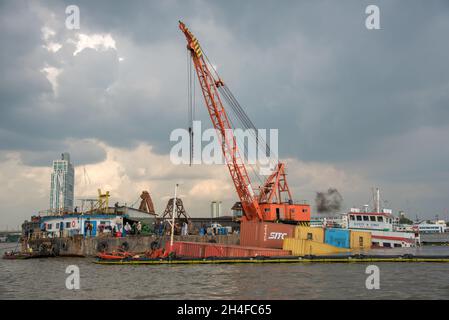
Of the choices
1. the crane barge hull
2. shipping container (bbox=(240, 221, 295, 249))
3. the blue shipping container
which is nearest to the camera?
the crane barge hull

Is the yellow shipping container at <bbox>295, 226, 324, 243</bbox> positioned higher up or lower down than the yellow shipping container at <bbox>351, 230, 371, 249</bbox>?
higher up

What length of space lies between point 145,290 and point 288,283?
1046 centimetres

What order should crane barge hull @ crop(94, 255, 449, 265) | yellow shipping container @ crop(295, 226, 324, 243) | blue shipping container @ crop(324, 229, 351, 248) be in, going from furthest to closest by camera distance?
1. blue shipping container @ crop(324, 229, 351, 248)
2. yellow shipping container @ crop(295, 226, 324, 243)
3. crane barge hull @ crop(94, 255, 449, 265)

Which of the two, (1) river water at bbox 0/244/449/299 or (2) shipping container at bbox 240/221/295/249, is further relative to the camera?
(2) shipping container at bbox 240/221/295/249

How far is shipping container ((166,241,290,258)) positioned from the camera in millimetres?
44603

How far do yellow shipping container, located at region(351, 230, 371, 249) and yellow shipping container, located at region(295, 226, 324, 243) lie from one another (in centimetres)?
809

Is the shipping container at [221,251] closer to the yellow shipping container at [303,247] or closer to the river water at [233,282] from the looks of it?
the yellow shipping container at [303,247]

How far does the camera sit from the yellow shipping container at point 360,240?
61919 millimetres

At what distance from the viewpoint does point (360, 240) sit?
63.1 metres

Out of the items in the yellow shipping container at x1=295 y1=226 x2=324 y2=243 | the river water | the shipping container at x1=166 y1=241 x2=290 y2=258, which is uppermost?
the yellow shipping container at x1=295 y1=226 x2=324 y2=243

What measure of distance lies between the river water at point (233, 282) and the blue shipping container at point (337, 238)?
18.4m

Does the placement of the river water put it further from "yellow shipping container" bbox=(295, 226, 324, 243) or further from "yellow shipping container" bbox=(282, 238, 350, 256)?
"yellow shipping container" bbox=(295, 226, 324, 243)

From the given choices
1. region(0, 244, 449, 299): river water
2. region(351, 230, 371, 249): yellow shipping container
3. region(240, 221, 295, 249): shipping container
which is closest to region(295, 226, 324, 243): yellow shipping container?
region(240, 221, 295, 249): shipping container
